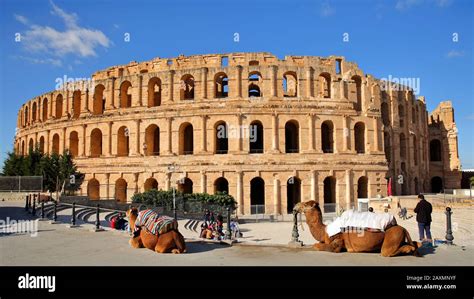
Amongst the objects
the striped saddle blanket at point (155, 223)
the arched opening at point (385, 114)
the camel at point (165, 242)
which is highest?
the arched opening at point (385, 114)

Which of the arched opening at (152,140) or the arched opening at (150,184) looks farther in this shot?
the arched opening at (152,140)

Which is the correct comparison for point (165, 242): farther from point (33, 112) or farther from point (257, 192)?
point (33, 112)

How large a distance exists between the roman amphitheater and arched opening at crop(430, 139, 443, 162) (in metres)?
13.6

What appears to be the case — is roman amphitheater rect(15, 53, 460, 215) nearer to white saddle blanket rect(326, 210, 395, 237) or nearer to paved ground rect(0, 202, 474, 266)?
paved ground rect(0, 202, 474, 266)

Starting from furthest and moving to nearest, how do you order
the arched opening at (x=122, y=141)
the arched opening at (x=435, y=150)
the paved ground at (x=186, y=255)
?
the arched opening at (x=435, y=150)
the arched opening at (x=122, y=141)
the paved ground at (x=186, y=255)

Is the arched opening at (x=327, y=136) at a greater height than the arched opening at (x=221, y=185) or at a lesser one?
greater

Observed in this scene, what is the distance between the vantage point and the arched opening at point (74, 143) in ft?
120

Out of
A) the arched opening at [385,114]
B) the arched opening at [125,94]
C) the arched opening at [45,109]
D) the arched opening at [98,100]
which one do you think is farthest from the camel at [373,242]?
the arched opening at [45,109]

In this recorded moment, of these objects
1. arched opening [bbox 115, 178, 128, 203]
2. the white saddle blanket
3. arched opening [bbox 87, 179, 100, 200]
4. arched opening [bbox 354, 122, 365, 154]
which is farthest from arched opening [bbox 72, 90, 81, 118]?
the white saddle blanket

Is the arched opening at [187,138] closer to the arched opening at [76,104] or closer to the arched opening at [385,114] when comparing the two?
the arched opening at [76,104]

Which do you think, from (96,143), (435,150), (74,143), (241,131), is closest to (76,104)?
(74,143)

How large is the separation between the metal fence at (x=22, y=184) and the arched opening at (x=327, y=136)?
2479 centimetres
